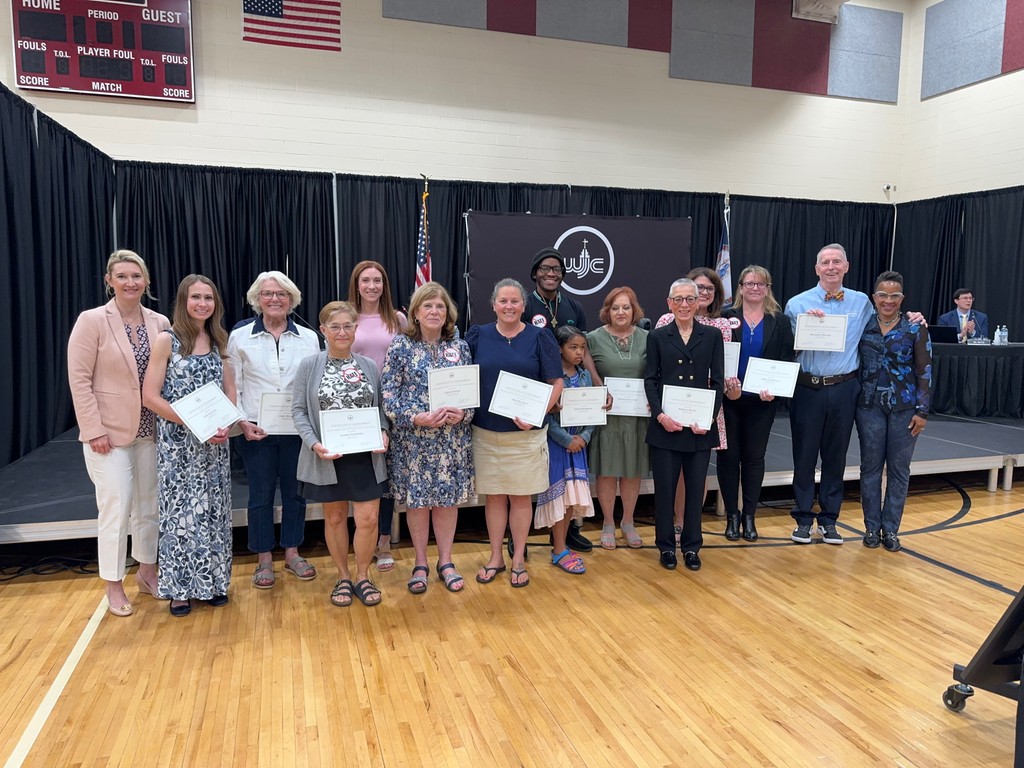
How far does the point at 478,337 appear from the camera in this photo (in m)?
3.31

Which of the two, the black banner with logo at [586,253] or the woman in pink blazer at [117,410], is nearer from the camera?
the woman in pink blazer at [117,410]

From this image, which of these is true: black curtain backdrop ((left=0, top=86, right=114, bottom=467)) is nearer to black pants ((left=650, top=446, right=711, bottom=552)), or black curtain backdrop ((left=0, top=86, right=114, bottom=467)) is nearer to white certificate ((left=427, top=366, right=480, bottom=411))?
white certificate ((left=427, top=366, right=480, bottom=411))

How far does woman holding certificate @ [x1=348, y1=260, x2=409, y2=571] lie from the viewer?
357 centimetres

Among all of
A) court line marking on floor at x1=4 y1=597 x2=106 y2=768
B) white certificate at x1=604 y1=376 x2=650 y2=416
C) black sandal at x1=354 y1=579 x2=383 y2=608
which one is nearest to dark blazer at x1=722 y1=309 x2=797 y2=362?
white certificate at x1=604 y1=376 x2=650 y2=416

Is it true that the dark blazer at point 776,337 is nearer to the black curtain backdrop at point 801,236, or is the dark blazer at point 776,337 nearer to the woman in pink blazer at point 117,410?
the woman in pink blazer at point 117,410

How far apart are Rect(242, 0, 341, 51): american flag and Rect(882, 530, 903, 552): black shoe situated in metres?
6.80

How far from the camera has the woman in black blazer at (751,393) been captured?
3.86m

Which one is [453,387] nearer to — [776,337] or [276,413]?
[276,413]

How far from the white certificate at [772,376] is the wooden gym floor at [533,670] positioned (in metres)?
1.02

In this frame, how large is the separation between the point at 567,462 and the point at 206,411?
1.83 m

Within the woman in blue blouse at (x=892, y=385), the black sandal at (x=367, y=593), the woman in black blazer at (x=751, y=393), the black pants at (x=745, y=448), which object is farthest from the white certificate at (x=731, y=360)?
the black sandal at (x=367, y=593)

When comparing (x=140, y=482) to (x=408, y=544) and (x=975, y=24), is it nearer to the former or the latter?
(x=408, y=544)

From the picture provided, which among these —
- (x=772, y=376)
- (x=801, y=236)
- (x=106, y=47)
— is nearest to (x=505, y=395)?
(x=772, y=376)

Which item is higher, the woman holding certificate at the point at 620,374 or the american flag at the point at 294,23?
the american flag at the point at 294,23
